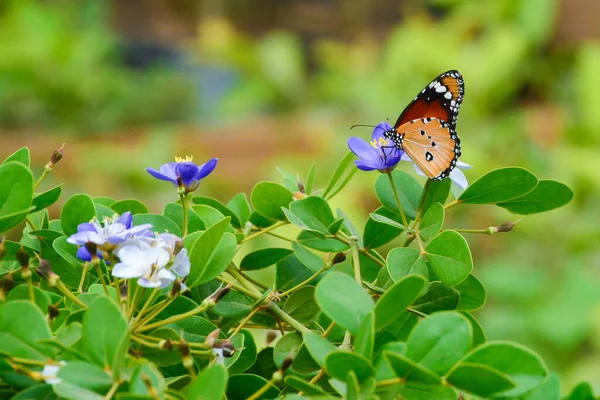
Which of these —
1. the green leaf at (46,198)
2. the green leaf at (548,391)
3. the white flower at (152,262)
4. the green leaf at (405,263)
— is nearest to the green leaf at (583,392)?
the green leaf at (548,391)

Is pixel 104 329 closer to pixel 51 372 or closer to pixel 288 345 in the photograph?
pixel 51 372

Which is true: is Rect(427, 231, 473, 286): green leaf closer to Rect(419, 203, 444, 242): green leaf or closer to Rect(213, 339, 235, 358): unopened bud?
Rect(419, 203, 444, 242): green leaf

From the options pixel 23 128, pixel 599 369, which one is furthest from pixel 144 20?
pixel 599 369

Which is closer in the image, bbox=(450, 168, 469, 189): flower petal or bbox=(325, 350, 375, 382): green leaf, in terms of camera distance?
bbox=(325, 350, 375, 382): green leaf

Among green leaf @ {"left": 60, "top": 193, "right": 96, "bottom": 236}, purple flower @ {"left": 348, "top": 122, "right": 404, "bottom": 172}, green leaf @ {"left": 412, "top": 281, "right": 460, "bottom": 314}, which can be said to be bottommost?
green leaf @ {"left": 412, "top": 281, "right": 460, "bottom": 314}

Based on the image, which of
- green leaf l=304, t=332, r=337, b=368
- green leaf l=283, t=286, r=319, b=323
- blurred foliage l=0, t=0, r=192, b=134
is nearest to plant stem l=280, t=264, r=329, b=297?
green leaf l=283, t=286, r=319, b=323

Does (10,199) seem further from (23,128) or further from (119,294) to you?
(23,128)
